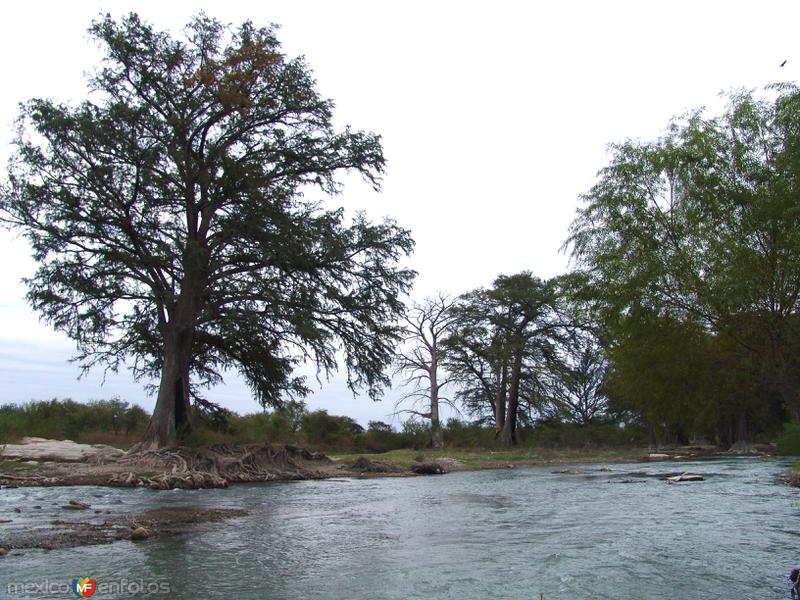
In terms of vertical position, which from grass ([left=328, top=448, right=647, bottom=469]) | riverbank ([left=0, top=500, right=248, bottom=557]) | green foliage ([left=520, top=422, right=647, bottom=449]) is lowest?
grass ([left=328, top=448, right=647, bottom=469])

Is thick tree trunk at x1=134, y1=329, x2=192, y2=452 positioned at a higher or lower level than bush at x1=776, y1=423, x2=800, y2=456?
higher

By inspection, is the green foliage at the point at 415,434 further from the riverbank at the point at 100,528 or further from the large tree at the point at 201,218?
the riverbank at the point at 100,528

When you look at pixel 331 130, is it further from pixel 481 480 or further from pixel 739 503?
pixel 739 503

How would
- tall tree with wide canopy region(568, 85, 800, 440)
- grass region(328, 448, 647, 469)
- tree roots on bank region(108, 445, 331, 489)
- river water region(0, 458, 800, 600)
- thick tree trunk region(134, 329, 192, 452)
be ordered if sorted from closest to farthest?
river water region(0, 458, 800, 600) → tall tree with wide canopy region(568, 85, 800, 440) → tree roots on bank region(108, 445, 331, 489) → thick tree trunk region(134, 329, 192, 452) → grass region(328, 448, 647, 469)

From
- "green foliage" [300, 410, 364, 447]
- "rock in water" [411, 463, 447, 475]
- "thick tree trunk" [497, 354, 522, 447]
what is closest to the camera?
"rock in water" [411, 463, 447, 475]

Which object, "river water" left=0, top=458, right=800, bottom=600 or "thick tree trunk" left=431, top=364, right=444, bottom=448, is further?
Answer: "thick tree trunk" left=431, top=364, right=444, bottom=448

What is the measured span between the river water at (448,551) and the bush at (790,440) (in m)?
20.5

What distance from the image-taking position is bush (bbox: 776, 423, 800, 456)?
3047cm

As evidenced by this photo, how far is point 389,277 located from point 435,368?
85.4ft

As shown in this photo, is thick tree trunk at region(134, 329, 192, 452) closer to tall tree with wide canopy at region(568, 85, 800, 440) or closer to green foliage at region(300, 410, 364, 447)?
tall tree with wide canopy at region(568, 85, 800, 440)

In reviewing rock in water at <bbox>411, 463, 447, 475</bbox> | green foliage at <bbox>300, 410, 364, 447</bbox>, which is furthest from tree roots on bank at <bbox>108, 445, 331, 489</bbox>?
green foliage at <bbox>300, 410, 364, 447</bbox>

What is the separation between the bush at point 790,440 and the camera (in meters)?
30.5

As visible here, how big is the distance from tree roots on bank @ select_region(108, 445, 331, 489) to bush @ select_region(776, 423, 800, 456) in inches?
966

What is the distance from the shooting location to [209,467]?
1877 centimetres
